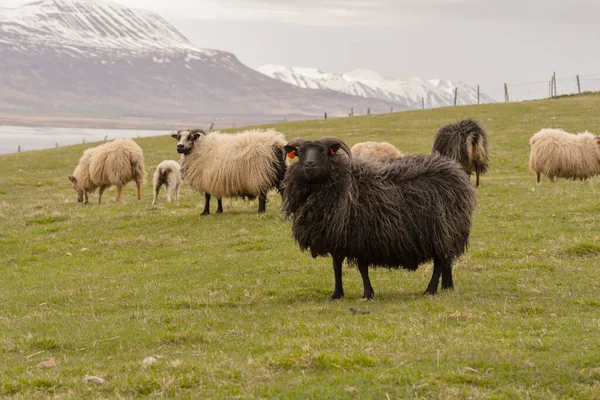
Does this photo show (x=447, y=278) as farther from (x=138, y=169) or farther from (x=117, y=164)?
(x=117, y=164)

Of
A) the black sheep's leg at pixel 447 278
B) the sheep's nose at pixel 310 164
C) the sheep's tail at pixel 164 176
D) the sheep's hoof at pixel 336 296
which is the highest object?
the sheep's nose at pixel 310 164

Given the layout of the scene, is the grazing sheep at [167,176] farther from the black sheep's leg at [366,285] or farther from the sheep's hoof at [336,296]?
the black sheep's leg at [366,285]

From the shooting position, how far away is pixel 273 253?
646 inches

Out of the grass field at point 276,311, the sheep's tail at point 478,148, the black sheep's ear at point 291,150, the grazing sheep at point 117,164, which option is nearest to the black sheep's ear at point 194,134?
the grass field at point 276,311

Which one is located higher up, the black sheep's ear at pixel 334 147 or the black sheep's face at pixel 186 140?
the black sheep's face at pixel 186 140

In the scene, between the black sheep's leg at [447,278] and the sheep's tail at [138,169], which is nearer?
the black sheep's leg at [447,278]

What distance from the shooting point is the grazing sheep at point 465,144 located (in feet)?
80.1

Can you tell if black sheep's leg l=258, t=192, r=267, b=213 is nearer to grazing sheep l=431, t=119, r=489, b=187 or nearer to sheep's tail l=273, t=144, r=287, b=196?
sheep's tail l=273, t=144, r=287, b=196

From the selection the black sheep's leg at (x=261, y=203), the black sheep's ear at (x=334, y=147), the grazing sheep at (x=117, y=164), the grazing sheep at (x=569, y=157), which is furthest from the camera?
the grazing sheep at (x=117, y=164)

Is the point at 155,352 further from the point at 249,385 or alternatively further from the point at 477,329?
the point at 477,329

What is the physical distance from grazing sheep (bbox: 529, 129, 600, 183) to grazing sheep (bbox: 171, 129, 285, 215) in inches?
468

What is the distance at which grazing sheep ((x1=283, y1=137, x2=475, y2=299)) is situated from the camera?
11.7 metres

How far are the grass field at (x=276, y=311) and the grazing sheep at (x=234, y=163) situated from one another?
2.85 ft

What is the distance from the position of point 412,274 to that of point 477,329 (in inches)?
196
